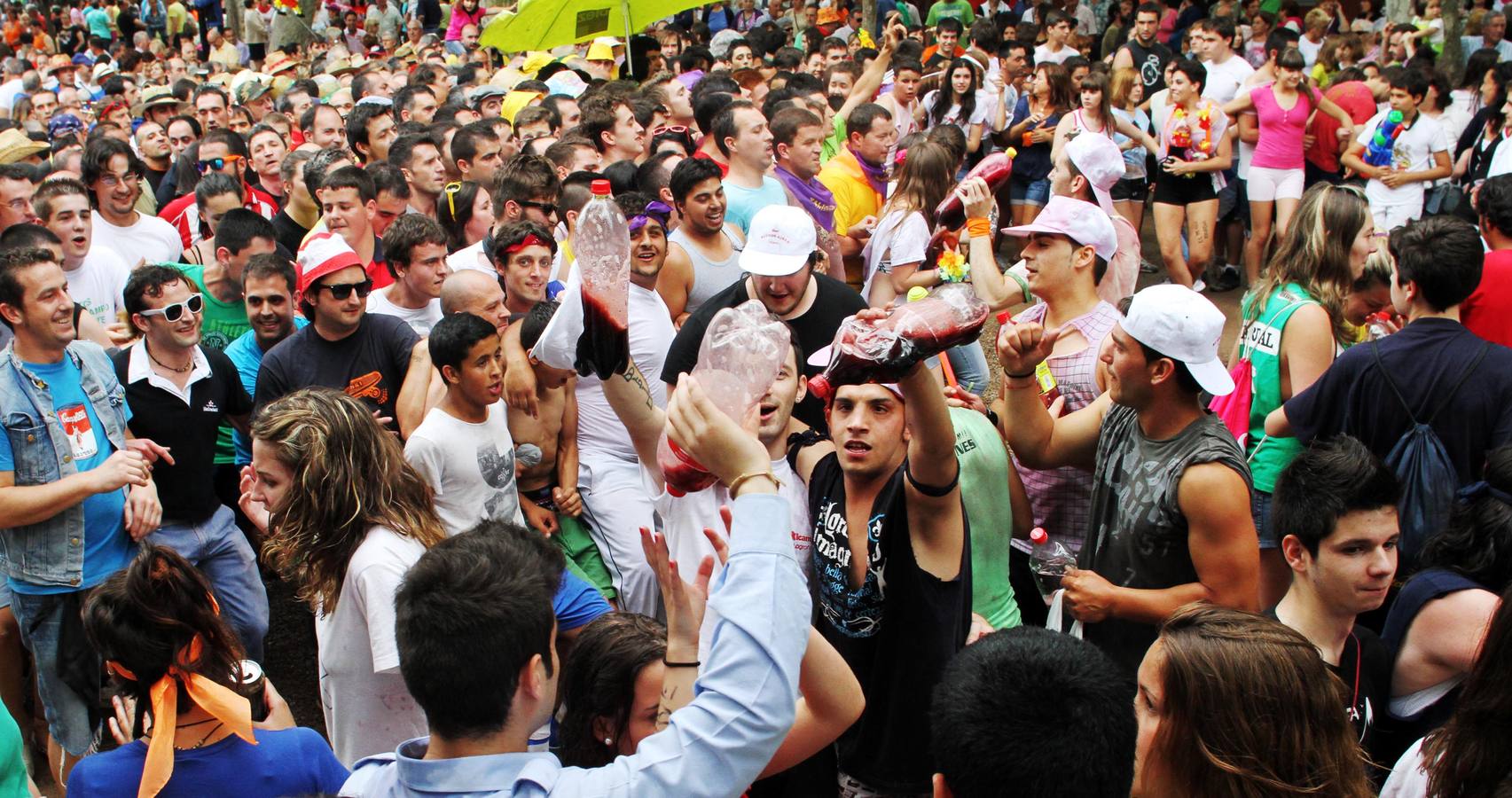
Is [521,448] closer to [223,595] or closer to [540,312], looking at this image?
[540,312]

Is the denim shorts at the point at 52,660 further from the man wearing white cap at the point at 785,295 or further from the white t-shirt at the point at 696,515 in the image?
the man wearing white cap at the point at 785,295

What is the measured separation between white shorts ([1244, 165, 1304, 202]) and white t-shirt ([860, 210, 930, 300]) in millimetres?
4235

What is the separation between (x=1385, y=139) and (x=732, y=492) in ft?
28.2

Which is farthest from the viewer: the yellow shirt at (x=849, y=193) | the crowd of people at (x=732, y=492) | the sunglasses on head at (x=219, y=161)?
the sunglasses on head at (x=219, y=161)

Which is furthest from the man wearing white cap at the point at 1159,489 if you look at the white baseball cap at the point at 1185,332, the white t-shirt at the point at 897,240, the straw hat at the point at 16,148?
the straw hat at the point at 16,148

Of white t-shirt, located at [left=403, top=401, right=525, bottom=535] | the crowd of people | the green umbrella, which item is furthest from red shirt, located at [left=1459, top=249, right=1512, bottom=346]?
the green umbrella

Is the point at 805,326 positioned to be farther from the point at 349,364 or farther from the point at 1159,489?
the point at 1159,489

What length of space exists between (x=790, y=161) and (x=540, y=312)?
9.86ft

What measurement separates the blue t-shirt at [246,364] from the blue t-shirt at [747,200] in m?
2.20

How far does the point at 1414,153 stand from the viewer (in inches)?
343

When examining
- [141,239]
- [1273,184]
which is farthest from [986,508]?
[1273,184]

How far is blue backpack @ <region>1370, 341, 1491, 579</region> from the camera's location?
3.68 metres

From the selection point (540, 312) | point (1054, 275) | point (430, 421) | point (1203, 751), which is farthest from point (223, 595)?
point (1203, 751)

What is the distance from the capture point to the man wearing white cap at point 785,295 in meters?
4.45
